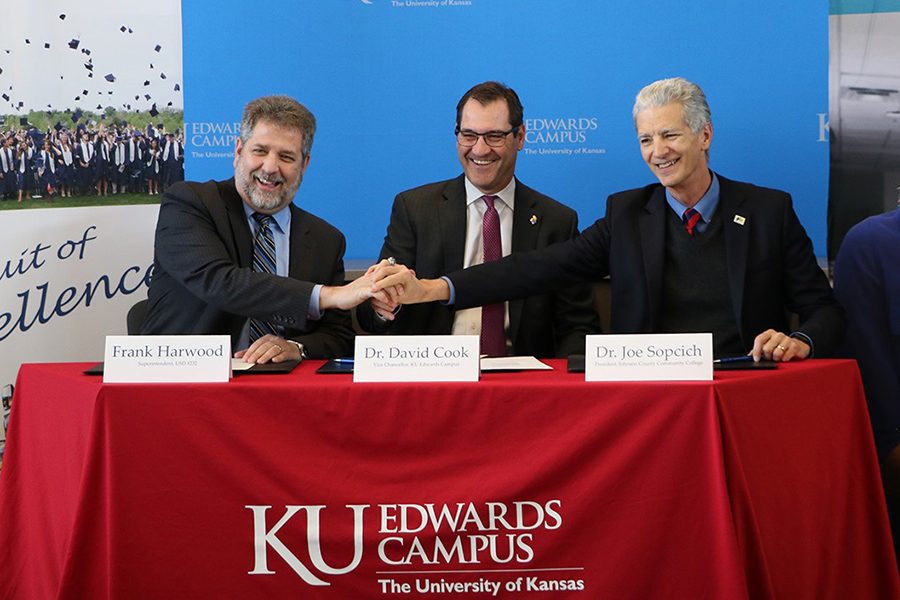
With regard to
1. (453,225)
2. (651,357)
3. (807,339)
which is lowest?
(651,357)

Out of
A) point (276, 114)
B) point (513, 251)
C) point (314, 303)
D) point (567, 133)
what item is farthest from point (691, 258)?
point (276, 114)

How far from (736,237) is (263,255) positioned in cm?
156

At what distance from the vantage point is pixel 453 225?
146 inches

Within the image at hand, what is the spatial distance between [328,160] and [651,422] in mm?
2560

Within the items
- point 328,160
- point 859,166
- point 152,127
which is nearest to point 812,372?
point 859,166

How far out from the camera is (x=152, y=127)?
4344 millimetres

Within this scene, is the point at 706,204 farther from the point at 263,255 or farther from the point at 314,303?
the point at 263,255

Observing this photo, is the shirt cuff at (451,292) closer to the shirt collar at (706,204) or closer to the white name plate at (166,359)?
the shirt collar at (706,204)

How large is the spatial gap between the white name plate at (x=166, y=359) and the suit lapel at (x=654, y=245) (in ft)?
4.76

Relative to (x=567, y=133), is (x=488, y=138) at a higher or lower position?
lower

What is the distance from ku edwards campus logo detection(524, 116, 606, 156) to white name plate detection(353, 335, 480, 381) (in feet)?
7.36

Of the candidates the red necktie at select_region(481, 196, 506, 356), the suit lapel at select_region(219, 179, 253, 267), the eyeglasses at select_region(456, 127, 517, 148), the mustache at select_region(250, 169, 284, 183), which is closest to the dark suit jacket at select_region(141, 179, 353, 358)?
the suit lapel at select_region(219, 179, 253, 267)

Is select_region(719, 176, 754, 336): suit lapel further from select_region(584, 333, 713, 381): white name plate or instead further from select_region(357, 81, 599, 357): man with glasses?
select_region(584, 333, 713, 381): white name plate

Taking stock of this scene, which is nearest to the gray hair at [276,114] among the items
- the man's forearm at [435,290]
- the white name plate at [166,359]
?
the man's forearm at [435,290]
